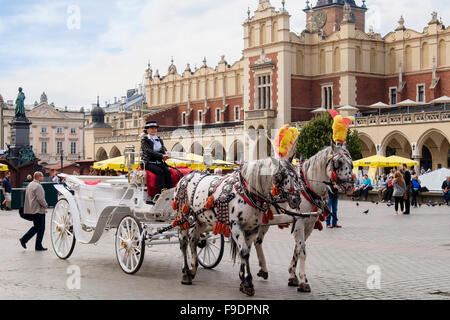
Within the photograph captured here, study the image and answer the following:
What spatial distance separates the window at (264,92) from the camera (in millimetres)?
53562

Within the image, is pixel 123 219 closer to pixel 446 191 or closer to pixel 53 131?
pixel 446 191

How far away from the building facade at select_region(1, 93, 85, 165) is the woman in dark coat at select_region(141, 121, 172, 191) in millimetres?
82588

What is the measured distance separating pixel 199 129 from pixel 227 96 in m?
4.34

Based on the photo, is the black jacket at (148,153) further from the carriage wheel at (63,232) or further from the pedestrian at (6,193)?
the pedestrian at (6,193)

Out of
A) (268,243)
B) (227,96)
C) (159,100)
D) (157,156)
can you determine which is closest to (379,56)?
(227,96)

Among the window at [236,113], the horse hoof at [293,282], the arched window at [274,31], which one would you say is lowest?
the horse hoof at [293,282]

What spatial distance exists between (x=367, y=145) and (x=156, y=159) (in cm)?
3863

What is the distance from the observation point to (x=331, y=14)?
6700cm

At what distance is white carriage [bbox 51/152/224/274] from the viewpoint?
941cm

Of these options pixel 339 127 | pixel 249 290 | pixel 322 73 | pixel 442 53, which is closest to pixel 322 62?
pixel 322 73

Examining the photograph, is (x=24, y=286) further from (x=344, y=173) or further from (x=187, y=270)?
(x=344, y=173)

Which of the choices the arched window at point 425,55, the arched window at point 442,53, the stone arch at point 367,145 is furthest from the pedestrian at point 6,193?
the arched window at point 425,55

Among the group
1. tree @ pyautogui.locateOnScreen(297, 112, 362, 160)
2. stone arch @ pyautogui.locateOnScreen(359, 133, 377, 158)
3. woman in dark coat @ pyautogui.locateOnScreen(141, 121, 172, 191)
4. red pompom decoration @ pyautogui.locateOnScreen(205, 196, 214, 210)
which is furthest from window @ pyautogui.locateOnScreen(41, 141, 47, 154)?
red pompom decoration @ pyautogui.locateOnScreen(205, 196, 214, 210)

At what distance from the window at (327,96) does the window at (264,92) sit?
4135 millimetres
